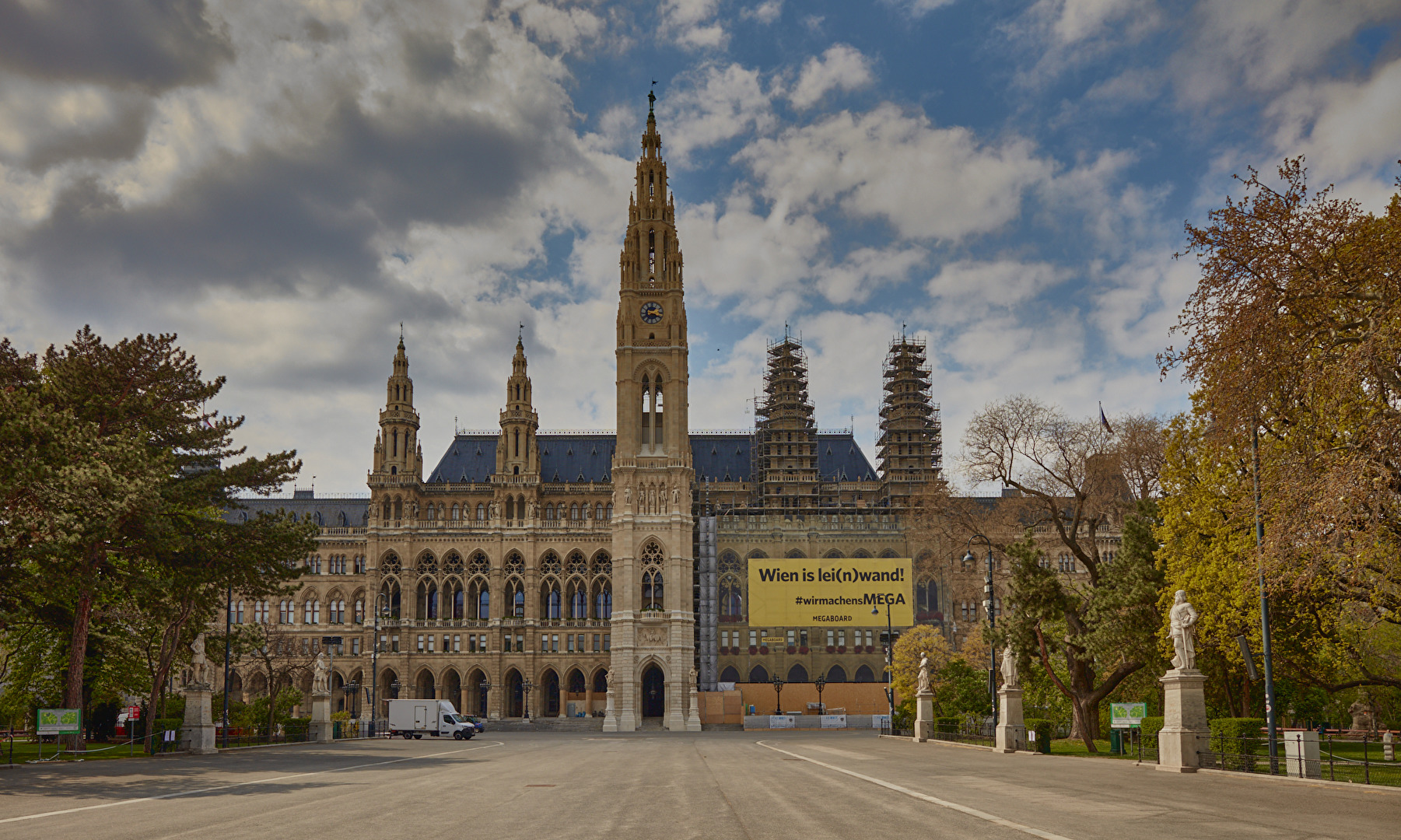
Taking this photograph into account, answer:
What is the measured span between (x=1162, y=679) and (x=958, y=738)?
18743 mm

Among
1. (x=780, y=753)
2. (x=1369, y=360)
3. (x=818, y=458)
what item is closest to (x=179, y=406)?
(x=780, y=753)

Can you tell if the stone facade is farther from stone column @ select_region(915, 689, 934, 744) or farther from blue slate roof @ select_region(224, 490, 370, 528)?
stone column @ select_region(915, 689, 934, 744)

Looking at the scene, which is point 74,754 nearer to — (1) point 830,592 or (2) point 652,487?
(2) point 652,487

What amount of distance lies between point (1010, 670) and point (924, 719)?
1075 centimetres

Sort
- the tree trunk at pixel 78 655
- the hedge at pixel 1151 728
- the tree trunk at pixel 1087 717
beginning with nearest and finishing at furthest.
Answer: the hedge at pixel 1151 728
the tree trunk at pixel 78 655
the tree trunk at pixel 1087 717

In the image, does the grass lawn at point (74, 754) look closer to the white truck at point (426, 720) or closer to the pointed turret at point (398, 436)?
the white truck at point (426, 720)

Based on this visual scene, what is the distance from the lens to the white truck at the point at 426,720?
203 ft

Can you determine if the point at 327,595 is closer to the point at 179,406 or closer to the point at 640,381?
the point at 640,381

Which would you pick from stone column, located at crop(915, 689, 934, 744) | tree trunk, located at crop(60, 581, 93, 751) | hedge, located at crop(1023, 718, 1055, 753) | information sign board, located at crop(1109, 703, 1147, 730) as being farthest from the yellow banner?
tree trunk, located at crop(60, 581, 93, 751)

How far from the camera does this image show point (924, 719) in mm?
46281

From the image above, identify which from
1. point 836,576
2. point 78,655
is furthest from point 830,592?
point 78,655

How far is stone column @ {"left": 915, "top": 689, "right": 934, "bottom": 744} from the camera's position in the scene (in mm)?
45875

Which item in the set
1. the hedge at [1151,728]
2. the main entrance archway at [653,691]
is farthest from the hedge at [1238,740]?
the main entrance archway at [653,691]

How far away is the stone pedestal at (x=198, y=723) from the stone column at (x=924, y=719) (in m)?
28.3
